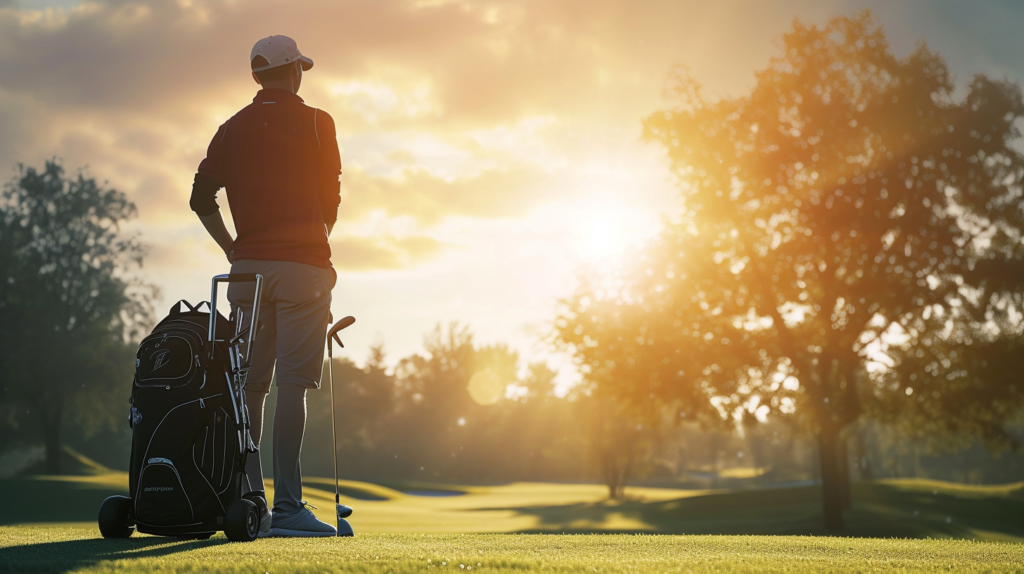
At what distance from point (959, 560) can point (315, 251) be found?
10.9ft

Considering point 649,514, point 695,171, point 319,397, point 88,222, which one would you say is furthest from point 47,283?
point 319,397

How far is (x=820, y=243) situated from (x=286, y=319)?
→ 14129mm

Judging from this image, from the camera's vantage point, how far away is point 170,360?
142 inches

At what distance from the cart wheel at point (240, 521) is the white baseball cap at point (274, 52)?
211 centimetres

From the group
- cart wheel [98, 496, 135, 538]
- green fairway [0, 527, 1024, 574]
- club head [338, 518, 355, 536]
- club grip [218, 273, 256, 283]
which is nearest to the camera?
green fairway [0, 527, 1024, 574]

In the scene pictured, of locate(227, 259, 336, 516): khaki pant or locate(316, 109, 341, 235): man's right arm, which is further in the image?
locate(316, 109, 341, 235): man's right arm

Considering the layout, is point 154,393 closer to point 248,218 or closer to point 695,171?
point 248,218

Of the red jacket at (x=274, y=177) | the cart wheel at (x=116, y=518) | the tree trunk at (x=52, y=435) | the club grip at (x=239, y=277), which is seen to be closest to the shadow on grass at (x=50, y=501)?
the tree trunk at (x=52, y=435)

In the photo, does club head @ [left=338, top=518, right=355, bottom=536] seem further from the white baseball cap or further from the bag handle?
the white baseball cap

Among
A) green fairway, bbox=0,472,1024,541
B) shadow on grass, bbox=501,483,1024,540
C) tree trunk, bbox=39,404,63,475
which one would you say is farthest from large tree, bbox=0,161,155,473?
shadow on grass, bbox=501,483,1024,540

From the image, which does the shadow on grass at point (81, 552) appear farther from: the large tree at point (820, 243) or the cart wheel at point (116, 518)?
the large tree at point (820, 243)

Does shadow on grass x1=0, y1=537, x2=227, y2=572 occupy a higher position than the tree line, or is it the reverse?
the tree line

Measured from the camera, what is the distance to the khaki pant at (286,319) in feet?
13.0

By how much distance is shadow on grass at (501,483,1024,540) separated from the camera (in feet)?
61.3
